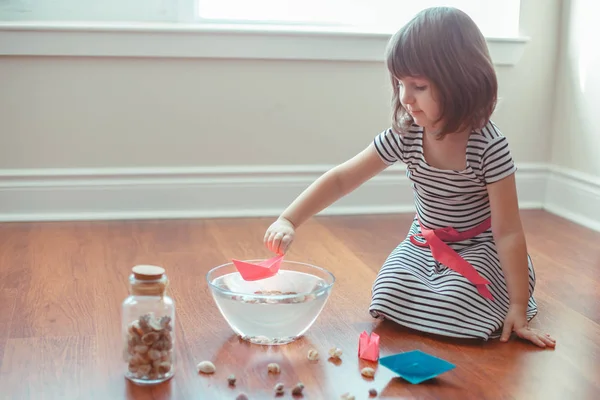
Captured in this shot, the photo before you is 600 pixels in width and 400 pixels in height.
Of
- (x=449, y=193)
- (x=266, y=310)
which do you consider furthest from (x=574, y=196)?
(x=266, y=310)

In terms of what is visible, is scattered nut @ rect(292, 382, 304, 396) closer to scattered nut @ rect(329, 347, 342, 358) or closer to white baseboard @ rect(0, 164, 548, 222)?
scattered nut @ rect(329, 347, 342, 358)

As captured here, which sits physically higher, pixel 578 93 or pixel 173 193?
pixel 578 93

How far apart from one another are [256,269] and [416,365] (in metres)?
0.33

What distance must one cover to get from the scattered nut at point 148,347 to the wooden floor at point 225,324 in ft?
0.08

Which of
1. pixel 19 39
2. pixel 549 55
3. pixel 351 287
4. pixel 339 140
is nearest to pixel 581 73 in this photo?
pixel 549 55

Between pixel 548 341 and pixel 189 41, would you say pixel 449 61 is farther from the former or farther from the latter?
pixel 189 41

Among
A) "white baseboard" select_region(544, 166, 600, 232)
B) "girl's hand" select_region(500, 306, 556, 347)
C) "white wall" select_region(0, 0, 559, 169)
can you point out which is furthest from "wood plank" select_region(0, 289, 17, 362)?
"white baseboard" select_region(544, 166, 600, 232)

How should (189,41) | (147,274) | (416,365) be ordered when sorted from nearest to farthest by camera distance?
(147,274) → (416,365) → (189,41)

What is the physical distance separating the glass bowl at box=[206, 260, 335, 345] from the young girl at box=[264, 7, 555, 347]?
0.08 metres

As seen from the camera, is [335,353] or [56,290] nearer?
[335,353]

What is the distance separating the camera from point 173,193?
231 centimetres

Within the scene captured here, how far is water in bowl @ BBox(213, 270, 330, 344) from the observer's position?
4.19 feet

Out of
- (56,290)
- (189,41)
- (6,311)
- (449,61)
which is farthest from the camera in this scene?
(189,41)

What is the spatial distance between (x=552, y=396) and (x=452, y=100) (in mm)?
508
